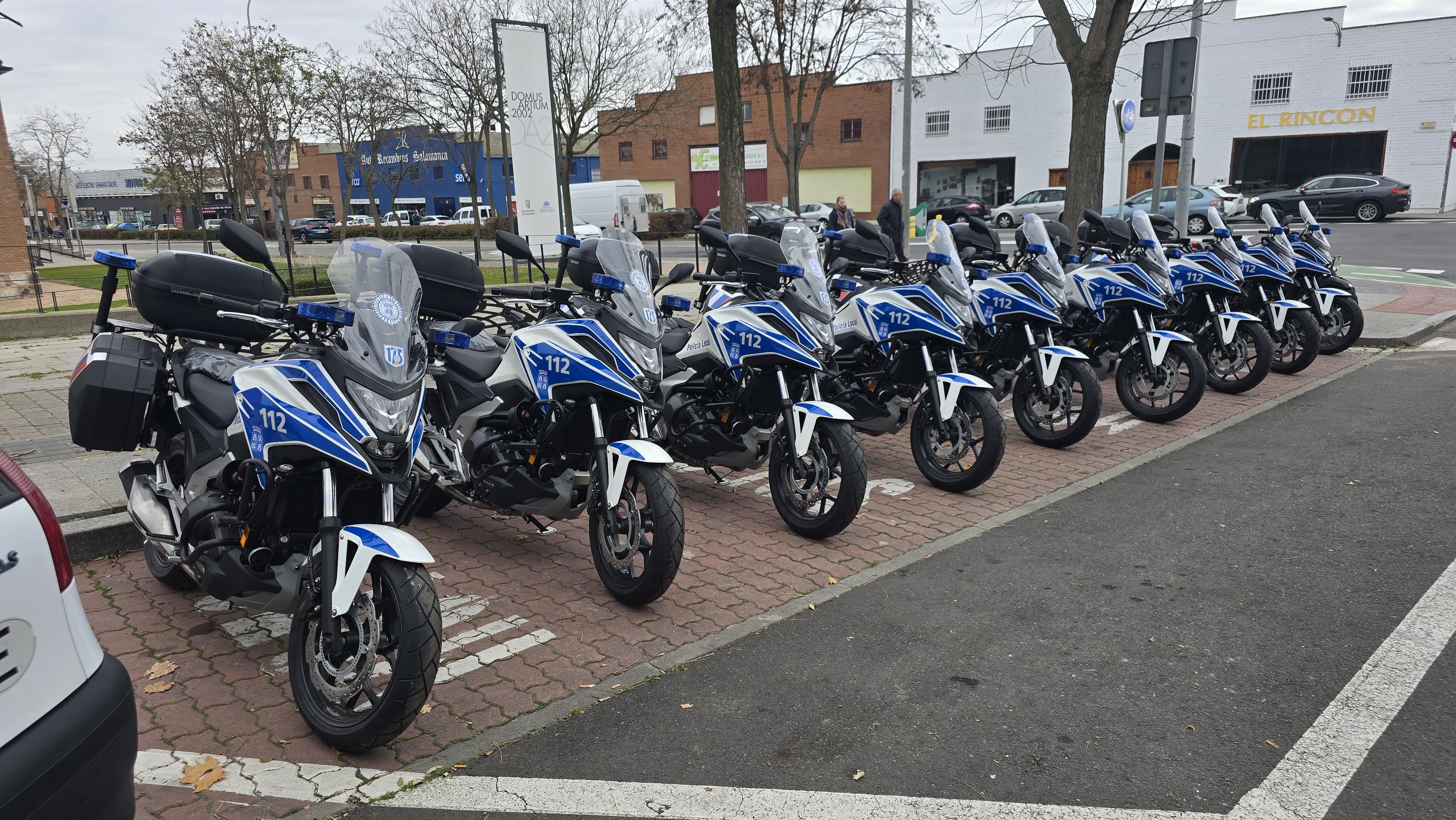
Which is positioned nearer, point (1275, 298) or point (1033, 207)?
point (1275, 298)

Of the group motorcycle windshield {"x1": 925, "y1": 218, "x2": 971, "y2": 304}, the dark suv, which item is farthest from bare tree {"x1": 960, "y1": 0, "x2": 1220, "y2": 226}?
the dark suv

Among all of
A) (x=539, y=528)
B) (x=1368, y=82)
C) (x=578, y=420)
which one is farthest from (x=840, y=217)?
(x=1368, y=82)

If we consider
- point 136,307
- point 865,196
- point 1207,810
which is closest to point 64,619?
point 136,307

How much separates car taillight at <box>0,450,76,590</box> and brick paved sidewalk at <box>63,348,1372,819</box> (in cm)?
119

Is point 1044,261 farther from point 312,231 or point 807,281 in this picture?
point 312,231

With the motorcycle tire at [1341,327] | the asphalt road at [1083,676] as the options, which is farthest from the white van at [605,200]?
the asphalt road at [1083,676]

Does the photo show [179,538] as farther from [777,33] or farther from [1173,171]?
[1173,171]

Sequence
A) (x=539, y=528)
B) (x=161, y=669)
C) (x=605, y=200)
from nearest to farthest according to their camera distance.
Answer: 1. (x=161, y=669)
2. (x=539, y=528)
3. (x=605, y=200)

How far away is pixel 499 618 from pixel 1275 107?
41.5 m

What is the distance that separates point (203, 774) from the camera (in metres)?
3.12

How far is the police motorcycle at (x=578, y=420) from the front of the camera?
4219 millimetres

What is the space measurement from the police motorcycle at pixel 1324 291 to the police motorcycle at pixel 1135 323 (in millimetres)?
2572

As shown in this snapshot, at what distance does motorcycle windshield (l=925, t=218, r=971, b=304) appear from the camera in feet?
21.6

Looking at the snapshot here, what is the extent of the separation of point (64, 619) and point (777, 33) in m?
29.9
